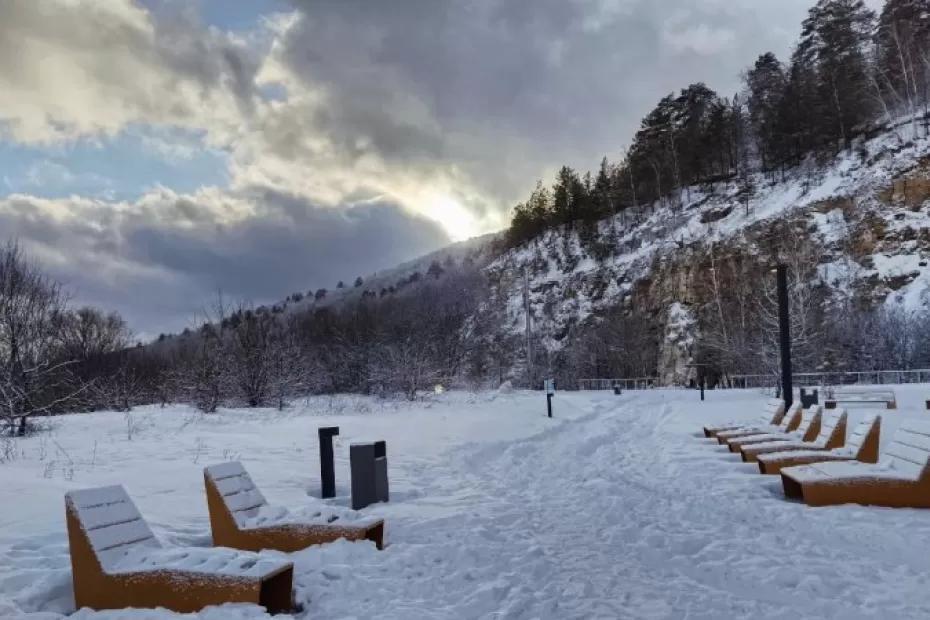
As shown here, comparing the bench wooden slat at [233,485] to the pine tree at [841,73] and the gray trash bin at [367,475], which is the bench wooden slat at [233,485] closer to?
the gray trash bin at [367,475]

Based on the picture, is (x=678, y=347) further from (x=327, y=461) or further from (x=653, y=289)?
(x=327, y=461)

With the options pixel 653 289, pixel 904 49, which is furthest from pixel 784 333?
pixel 904 49

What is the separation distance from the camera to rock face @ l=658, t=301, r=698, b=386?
4559cm

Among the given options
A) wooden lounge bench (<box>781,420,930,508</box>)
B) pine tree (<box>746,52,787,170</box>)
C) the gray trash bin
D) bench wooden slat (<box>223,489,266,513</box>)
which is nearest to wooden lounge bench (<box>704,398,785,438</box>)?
wooden lounge bench (<box>781,420,930,508</box>)

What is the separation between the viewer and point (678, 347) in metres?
46.6

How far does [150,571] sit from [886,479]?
23.4 ft

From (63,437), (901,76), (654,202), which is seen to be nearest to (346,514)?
(63,437)

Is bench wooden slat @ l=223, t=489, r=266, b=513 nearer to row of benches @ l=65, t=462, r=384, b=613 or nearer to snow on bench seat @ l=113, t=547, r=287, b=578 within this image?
row of benches @ l=65, t=462, r=384, b=613

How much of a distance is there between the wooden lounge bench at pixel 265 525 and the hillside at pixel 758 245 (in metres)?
40.4

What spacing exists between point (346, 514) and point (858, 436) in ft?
23.0

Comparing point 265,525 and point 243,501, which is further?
point 243,501

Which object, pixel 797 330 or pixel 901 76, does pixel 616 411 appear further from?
pixel 901 76

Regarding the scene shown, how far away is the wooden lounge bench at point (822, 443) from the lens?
952 centimetres

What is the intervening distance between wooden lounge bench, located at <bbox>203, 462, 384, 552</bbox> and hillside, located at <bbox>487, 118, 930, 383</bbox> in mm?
40368
